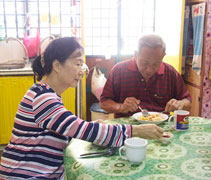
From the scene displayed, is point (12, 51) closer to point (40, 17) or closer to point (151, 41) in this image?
point (40, 17)

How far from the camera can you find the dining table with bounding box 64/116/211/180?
3.22 ft

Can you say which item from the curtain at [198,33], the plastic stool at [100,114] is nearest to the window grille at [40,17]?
the plastic stool at [100,114]

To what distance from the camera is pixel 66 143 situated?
1279 mm

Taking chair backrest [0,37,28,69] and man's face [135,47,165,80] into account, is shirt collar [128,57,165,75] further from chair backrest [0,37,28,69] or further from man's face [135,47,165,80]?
chair backrest [0,37,28,69]

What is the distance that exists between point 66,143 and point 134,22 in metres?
3.45

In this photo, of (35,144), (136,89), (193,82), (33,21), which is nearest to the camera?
(35,144)

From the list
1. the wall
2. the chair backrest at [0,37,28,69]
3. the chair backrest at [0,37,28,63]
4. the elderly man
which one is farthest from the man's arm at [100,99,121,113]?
the chair backrest at [0,37,28,63]

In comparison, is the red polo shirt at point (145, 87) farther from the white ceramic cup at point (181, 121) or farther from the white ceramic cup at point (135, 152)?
the white ceramic cup at point (135, 152)

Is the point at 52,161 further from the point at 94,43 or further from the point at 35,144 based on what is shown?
the point at 94,43

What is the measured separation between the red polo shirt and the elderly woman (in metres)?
0.72

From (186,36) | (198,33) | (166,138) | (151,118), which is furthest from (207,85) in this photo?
(166,138)

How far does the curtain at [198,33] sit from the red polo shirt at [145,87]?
1.51 m

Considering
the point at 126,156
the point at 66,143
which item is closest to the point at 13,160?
the point at 66,143

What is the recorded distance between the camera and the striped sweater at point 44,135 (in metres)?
1.17
